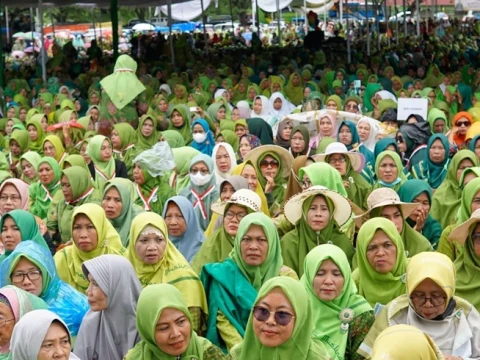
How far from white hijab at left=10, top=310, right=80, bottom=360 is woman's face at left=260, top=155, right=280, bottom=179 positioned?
522 cm

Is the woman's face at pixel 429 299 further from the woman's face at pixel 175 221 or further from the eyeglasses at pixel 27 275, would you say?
the woman's face at pixel 175 221

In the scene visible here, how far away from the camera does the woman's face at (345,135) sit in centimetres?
1171

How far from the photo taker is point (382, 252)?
6.32 metres

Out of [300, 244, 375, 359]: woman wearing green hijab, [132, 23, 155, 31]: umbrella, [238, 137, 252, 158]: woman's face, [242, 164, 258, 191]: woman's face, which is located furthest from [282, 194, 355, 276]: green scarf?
[132, 23, 155, 31]: umbrella

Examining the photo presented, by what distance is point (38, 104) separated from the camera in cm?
1805

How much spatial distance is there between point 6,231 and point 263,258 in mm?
1938

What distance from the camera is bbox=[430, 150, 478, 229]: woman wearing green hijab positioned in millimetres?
9242

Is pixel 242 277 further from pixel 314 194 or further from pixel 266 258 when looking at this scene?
pixel 314 194

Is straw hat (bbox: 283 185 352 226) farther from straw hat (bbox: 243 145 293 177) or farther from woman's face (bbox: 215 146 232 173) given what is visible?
woman's face (bbox: 215 146 232 173)

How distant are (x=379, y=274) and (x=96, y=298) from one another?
1458 millimetres

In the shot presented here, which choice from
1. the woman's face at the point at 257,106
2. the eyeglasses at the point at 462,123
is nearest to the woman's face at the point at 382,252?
the eyeglasses at the point at 462,123

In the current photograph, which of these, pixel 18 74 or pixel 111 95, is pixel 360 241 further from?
pixel 18 74

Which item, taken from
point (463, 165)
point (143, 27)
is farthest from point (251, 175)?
point (143, 27)

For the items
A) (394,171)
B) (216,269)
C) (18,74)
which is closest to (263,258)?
(216,269)
